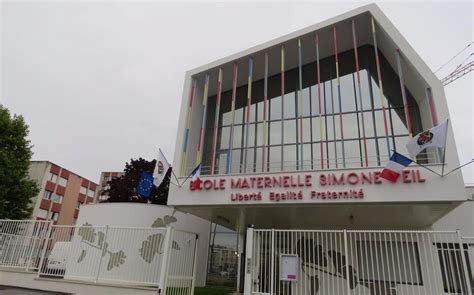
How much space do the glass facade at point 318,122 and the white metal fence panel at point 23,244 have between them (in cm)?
755

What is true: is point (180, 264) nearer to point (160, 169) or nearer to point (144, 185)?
point (160, 169)

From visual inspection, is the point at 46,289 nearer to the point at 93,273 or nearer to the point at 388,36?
the point at 93,273

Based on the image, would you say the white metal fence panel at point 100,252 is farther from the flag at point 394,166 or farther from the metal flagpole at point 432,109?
the metal flagpole at point 432,109

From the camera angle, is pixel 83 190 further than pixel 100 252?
Yes

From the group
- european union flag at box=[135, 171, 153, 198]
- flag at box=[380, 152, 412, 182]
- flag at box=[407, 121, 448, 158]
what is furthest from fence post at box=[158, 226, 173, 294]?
flag at box=[407, 121, 448, 158]

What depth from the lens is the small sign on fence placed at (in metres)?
9.74

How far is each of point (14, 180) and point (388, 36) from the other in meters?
22.6

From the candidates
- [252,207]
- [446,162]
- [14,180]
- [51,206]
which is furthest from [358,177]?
[51,206]

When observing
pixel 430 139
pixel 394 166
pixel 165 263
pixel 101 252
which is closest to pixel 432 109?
pixel 430 139

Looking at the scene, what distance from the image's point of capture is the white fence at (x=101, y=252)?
11.2 meters

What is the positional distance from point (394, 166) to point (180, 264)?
809 centimetres

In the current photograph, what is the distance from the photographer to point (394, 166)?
1024 centimetres

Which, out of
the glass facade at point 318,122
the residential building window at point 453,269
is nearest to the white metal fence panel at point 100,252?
the glass facade at point 318,122

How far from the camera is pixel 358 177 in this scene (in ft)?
36.4
